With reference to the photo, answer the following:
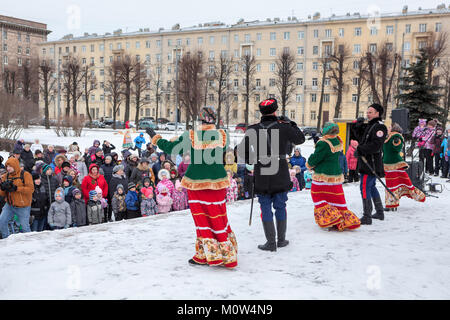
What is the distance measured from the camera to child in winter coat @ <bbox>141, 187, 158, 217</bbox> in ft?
25.7

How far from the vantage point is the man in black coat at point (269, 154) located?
496 cm

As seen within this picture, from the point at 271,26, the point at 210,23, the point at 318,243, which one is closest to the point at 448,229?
the point at 318,243

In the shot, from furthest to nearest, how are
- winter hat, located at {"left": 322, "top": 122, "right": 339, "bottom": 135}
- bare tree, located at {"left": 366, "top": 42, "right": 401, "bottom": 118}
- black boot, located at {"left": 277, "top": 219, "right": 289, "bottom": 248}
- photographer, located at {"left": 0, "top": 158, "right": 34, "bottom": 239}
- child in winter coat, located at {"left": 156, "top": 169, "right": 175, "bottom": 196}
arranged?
bare tree, located at {"left": 366, "top": 42, "right": 401, "bottom": 118}
child in winter coat, located at {"left": 156, "top": 169, "right": 175, "bottom": 196}
photographer, located at {"left": 0, "top": 158, "right": 34, "bottom": 239}
winter hat, located at {"left": 322, "top": 122, "right": 339, "bottom": 135}
black boot, located at {"left": 277, "top": 219, "right": 289, "bottom": 248}

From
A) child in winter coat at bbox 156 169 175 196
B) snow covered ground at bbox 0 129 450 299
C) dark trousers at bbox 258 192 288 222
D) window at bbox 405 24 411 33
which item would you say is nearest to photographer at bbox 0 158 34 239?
snow covered ground at bbox 0 129 450 299

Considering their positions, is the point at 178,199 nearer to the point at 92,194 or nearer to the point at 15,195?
the point at 92,194

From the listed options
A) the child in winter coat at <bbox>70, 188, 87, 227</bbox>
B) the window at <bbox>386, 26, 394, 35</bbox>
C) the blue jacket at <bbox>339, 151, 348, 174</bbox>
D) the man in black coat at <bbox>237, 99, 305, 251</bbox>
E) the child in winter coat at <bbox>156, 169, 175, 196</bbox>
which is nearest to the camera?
the man in black coat at <bbox>237, 99, 305, 251</bbox>

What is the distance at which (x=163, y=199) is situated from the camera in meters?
7.96

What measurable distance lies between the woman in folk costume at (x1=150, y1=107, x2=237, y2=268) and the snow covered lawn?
0.21 metres

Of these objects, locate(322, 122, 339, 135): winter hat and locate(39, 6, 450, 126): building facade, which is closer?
locate(322, 122, 339, 135): winter hat

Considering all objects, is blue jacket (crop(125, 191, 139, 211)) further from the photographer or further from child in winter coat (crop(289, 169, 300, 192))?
child in winter coat (crop(289, 169, 300, 192))

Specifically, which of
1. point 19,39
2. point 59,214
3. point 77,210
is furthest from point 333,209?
point 19,39

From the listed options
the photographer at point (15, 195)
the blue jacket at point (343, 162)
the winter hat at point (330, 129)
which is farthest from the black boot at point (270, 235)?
the blue jacket at point (343, 162)

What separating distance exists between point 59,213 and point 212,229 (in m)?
3.97

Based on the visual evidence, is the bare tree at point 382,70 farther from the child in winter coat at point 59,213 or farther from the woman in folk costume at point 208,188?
the woman in folk costume at point 208,188
